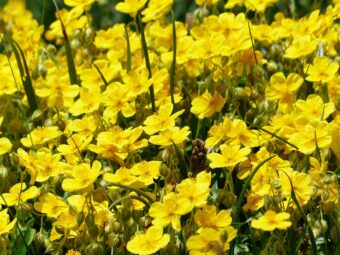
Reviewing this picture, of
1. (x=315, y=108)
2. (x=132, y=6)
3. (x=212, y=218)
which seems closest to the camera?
Result: (x=212, y=218)

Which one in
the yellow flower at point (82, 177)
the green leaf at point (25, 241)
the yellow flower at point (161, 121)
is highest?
the yellow flower at point (82, 177)

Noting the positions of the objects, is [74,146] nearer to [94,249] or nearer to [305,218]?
[94,249]

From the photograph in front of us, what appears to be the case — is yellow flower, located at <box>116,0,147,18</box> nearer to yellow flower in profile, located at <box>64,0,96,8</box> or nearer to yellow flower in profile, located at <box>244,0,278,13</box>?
yellow flower in profile, located at <box>64,0,96,8</box>

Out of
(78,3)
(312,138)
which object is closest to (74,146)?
(312,138)

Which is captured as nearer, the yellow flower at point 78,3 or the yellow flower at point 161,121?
the yellow flower at point 161,121

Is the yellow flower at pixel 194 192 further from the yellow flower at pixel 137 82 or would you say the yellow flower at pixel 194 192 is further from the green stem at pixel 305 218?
the yellow flower at pixel 137 82

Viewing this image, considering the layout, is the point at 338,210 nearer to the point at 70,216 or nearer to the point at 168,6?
the point at 70,216

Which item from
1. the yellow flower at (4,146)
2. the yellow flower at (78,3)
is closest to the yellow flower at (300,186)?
the yellow flower at (4,146)
